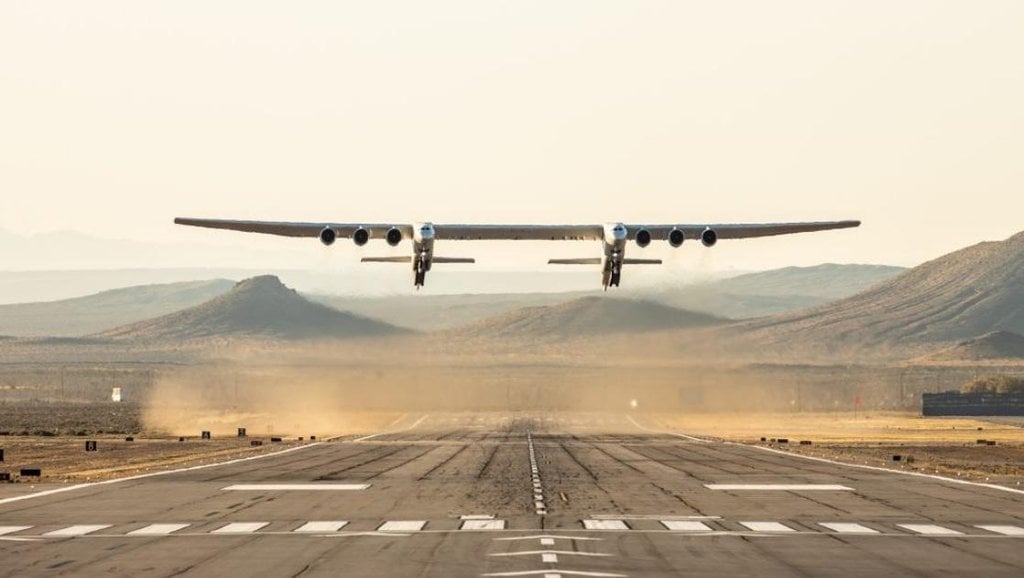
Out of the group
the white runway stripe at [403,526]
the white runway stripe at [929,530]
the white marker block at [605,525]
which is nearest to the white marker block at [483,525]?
the white runway stripe at [403,526]

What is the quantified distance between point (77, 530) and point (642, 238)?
36.4 metres

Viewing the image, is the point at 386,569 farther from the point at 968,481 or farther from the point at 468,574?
the point at 968,481

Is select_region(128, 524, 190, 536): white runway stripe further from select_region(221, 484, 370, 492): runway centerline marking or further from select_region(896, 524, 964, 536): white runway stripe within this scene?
select_region(896, 524, 964, 536): white runway stripe

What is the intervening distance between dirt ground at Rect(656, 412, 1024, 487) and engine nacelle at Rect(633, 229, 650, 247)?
11435 millimetres

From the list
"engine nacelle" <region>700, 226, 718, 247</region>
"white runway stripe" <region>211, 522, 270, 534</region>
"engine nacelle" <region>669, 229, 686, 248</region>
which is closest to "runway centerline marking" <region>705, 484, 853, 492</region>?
"white runway stripe" <region>211, 522, 270, 534</region>

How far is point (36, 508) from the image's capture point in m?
35.6

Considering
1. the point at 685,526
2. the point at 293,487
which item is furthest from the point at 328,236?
the point at 685,526

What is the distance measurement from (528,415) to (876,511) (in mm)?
112476

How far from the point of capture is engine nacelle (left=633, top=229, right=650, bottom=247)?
63406 mm

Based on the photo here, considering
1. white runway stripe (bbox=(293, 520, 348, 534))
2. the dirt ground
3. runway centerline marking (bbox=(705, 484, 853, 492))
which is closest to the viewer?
white runway stripe (bbox=(293, 520, 348, 534))

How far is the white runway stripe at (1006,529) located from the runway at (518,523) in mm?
234

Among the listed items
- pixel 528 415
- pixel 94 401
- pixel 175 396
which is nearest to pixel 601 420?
pixel 528 415

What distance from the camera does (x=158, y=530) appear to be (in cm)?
3052

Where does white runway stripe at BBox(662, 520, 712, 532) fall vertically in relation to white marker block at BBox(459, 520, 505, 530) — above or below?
above
